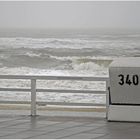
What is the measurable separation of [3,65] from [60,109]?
5.59 meters

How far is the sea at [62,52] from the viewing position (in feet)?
42.5

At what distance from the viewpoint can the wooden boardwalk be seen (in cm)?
603

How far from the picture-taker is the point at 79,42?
13.6 m

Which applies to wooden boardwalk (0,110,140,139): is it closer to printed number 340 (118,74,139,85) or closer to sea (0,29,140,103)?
printed number 340 (118,74,139,85)

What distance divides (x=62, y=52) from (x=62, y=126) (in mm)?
7621

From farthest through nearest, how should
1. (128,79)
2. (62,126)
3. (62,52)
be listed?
1. (62,52)
2. (128,79)
3. (62,126)

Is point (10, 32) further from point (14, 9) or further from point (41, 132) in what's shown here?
point (41, 132)

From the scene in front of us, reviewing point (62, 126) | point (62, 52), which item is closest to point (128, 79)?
point (62, 126)

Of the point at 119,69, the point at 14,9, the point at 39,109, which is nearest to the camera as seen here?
the point at 119,69

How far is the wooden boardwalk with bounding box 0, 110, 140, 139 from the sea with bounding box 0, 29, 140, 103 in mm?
4743

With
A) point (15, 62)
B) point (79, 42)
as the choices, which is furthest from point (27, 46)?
point (79, 42)

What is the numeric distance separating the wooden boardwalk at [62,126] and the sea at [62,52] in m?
4.74

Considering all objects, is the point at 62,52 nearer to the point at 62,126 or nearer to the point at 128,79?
the point at 128,79

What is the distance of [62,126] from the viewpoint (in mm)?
6664
